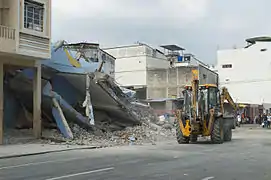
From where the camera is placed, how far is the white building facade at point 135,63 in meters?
65.4

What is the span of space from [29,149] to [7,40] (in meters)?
5.71

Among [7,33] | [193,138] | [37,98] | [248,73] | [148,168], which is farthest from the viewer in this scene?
[248,73]

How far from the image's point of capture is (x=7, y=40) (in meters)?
23.0

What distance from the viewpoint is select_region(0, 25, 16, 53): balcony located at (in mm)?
22719

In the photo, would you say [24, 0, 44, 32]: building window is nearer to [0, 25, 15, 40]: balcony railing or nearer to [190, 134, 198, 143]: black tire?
[0, 25, 15, 40]: balcony railing

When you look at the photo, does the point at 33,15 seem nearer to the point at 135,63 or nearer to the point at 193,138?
the point at 193,138

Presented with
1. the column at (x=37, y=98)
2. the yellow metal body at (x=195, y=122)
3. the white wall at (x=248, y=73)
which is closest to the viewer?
the yellow metal body at (x=195, y=122)

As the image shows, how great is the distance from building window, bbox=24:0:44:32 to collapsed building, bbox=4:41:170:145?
361 cm

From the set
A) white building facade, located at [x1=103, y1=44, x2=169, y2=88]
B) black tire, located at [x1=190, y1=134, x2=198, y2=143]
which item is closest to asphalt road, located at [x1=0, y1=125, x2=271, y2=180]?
black tire, located at [x1=190, y1=134, x2=198, y2=143]

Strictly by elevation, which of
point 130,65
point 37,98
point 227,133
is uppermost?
point 130,65

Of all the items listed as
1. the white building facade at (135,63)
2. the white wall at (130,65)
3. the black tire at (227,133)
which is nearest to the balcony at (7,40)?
the black tire at (227,133)

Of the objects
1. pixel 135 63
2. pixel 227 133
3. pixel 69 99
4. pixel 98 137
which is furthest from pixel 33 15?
pixel 135 63

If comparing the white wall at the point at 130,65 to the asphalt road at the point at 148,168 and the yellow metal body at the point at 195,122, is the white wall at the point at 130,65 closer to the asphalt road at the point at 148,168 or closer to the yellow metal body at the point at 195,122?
the yellow metal body at the point at 195,122

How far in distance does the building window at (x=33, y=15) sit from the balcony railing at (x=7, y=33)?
51.3 inches
